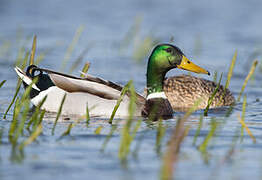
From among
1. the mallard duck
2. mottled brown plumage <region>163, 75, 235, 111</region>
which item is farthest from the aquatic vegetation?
mottled brown plumage <region>163, 75, 235, 111</region>

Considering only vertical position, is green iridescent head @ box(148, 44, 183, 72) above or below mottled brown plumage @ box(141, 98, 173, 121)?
above

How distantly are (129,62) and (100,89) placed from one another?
16.9 ft

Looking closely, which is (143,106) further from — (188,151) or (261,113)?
(188,151)

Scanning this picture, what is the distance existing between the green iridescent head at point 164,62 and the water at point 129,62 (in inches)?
27.6

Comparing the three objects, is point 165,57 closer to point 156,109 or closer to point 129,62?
point 156,109

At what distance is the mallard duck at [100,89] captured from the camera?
366 inches

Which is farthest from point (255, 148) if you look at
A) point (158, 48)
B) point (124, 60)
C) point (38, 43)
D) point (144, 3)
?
point (144, 3)

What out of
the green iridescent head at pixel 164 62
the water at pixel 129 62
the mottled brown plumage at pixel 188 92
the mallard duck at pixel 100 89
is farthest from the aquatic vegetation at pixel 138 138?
the mottled brown plumage at pixel 188 92

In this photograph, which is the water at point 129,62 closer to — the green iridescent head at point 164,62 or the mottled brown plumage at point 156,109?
the mottled brown plumage at point 156,109

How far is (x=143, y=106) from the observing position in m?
9.51

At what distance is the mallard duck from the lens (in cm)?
930

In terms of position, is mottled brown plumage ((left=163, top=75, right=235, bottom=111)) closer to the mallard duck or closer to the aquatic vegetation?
the mallard duck

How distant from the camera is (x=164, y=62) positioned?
9719 mm

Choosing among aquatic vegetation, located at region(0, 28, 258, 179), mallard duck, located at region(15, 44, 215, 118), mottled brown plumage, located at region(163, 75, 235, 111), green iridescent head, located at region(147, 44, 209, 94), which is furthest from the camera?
A: mottled brown plumage, located at region(163, 75, 235, 111)
